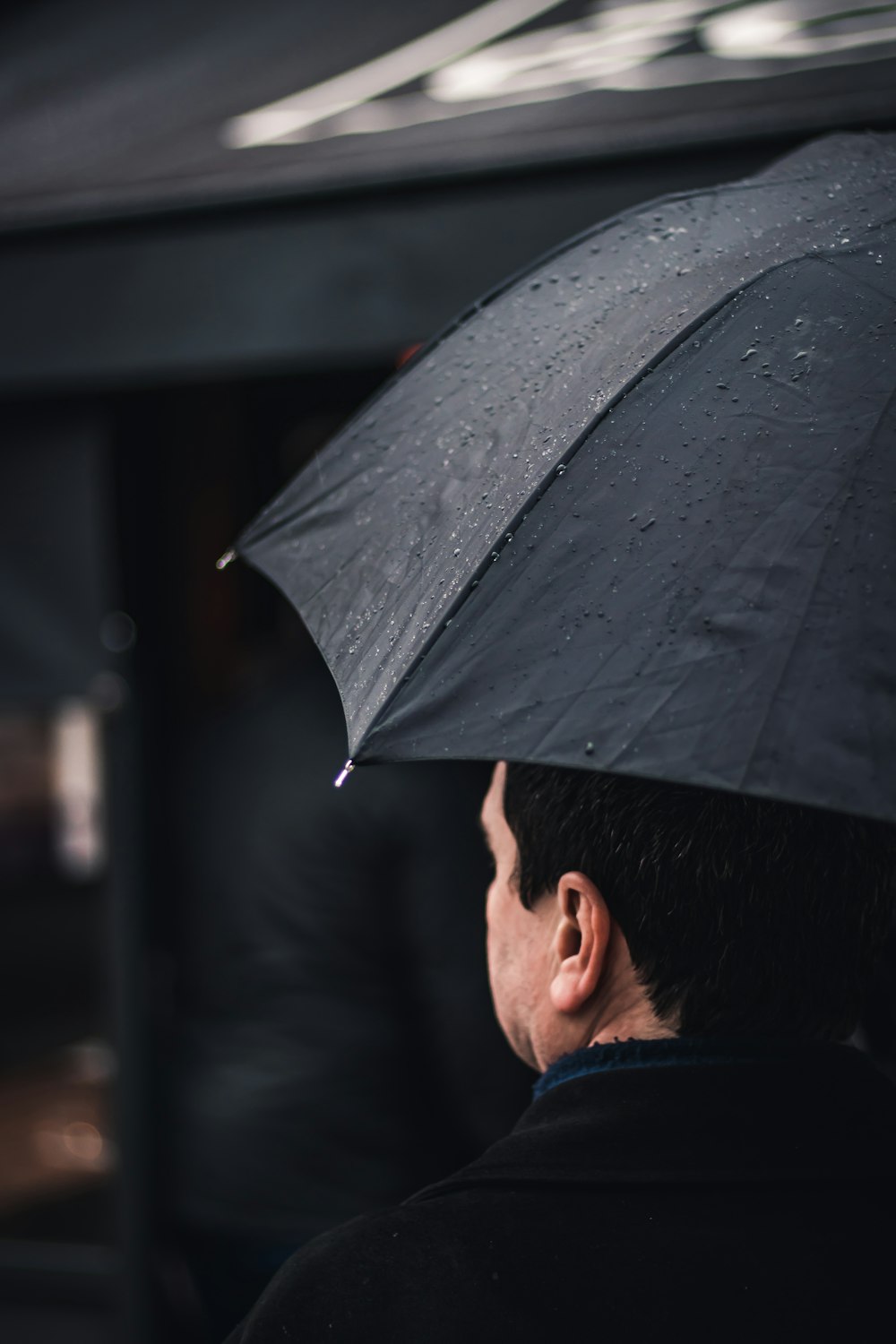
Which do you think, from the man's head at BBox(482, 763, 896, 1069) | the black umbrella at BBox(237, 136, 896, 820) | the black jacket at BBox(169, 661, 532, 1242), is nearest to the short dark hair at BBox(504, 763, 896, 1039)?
the man's head at BBox(482, 763, 896, 1069)

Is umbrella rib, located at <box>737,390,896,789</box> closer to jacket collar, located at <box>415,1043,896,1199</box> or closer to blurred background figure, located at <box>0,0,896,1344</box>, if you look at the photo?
jacket collar, located at <box>415,1043,896,1199</box>

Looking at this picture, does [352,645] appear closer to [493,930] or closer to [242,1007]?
[493,930]

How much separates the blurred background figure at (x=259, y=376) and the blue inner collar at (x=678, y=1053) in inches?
39.5

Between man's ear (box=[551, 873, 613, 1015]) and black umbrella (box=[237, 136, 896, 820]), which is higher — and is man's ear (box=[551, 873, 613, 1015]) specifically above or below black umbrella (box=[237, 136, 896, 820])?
below

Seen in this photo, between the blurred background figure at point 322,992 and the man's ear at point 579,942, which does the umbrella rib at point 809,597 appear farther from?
the blurred background figure at point 322,992

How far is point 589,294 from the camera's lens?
4.80 ft

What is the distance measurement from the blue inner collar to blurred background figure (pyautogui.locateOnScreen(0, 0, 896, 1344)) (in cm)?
100

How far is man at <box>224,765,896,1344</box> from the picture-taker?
99cm

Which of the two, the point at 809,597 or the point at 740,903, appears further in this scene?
the point at 740,903

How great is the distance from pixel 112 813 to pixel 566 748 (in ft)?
6.88

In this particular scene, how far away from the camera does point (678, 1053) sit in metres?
1.10

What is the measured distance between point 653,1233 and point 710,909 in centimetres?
27

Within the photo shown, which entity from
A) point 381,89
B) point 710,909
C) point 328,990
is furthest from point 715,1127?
point 381,89

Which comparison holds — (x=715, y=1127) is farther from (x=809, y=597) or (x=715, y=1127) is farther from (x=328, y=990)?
(x=328, y=990)
